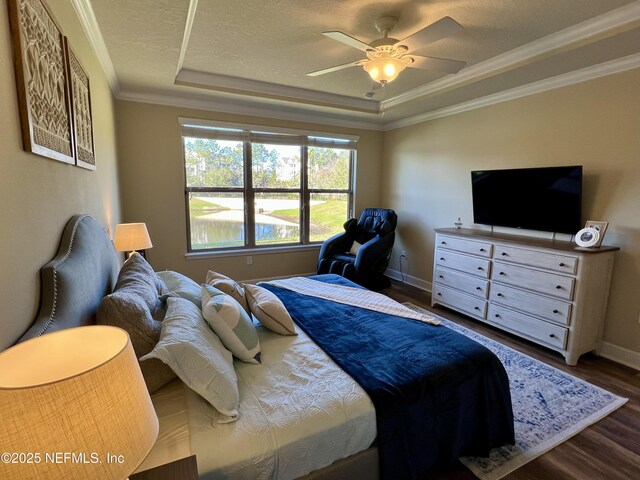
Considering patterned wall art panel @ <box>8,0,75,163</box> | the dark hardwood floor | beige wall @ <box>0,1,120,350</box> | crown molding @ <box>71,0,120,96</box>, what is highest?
crown molding @ <box>71,0,120,96</box>

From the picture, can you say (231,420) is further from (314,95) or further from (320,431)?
(314,95)

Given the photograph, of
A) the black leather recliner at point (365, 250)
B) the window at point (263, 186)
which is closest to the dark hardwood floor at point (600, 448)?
the black leather recliner at point (365, 250)

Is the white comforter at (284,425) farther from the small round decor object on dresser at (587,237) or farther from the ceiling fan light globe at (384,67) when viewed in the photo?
the small round decor object on dresser at (587,237)

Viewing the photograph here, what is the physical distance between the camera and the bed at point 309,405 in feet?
3.71

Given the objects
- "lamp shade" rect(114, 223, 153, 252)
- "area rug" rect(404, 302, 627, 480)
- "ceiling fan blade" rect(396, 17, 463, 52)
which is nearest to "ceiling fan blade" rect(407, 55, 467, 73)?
"ceiling fan blade" rect(396, 17, 463, 52)

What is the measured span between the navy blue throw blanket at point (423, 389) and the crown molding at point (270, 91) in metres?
2.84

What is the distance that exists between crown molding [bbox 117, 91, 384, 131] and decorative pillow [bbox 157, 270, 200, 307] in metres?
2.42

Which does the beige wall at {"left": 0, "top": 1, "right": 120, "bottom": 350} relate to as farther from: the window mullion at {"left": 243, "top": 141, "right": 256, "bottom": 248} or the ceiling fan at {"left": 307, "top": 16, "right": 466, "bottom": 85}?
the window mullion at {"left": 243, "top": 141, "right": 256, "bottom": 248}

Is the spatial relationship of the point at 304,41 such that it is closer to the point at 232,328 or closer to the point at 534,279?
the point at 232,328

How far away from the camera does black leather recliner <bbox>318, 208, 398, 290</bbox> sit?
418cm

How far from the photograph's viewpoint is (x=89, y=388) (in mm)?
578

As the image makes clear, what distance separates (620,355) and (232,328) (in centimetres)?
328

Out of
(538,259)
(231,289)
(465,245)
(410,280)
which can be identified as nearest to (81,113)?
(231,289)

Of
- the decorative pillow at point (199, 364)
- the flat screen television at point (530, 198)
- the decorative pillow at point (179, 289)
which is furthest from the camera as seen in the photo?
the flat screen television at point (530, 198)
